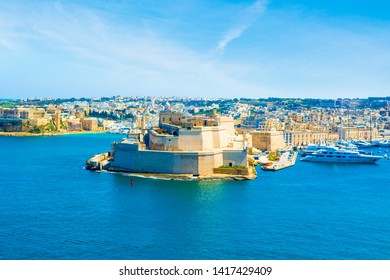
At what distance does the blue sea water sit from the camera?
22.2ft

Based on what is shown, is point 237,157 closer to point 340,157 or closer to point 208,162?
point 208,162

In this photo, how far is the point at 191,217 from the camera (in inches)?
333

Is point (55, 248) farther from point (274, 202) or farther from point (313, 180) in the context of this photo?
point (313, 180)

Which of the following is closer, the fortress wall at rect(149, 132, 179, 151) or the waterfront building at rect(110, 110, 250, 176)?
the waterfront building at rect(110, 110, 250, 176)

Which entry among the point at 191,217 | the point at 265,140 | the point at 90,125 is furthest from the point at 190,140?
the point at 90,125

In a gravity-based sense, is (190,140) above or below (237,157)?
above

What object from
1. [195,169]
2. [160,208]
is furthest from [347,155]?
Answer: [160,208]

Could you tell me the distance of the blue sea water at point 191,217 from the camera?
6766 mm

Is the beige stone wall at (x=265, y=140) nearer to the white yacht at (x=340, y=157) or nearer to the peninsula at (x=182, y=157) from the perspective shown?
the white yacht at (x=340, y=157)

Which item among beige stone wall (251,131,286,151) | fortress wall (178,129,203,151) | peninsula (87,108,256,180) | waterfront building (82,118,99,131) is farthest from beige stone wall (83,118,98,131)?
fortress wall (178,129,203,151)

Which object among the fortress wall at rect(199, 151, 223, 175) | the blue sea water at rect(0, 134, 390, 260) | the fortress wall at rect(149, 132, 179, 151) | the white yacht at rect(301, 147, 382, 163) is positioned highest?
the fortress wall at rect(149, 132, 179, 151)

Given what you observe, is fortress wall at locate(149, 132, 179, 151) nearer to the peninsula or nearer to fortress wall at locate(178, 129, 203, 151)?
the peninsula

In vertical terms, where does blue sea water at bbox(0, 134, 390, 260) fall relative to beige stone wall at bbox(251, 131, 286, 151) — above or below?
below

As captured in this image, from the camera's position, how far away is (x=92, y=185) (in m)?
11.2
